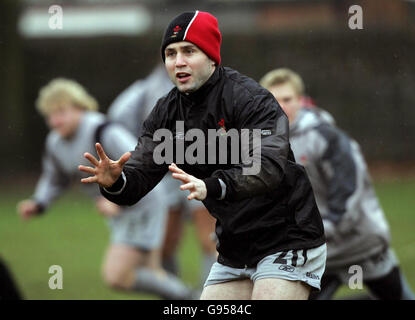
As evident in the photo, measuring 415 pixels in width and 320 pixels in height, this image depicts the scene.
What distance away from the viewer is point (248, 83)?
10.7 ft

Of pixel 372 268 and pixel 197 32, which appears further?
pixel 372 268

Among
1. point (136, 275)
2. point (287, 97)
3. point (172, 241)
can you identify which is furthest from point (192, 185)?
point (172, 241)

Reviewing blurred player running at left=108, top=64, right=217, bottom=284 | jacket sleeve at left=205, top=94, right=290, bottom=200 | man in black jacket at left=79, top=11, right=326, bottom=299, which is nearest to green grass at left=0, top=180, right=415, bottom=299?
blurred player running at left=108, top=64, right=217, bottom=284

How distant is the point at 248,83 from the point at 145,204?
324cm

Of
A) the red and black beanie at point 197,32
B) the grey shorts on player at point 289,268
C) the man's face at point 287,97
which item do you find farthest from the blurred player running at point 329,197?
the red and black beanie at point 197,32

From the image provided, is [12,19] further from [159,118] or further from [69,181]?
[159,118]

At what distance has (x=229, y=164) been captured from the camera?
10.6ft

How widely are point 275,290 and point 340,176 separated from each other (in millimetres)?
1593

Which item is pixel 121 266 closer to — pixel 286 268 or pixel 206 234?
pixel 206 234

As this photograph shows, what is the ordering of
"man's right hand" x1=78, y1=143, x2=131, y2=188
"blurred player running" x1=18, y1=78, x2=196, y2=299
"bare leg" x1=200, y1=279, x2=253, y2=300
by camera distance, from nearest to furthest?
"man's right hand" x1=78, y1=143, x2=131, y2=188 → "bare leg" x1=200, y1=279, x2=253, y2=300 → "blurred player running" x1=18, y1=78, x2=196, y2=299

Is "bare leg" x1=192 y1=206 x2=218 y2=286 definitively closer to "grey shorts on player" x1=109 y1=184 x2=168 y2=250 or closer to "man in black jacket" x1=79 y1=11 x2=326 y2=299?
"grey shorts on player" x1=109 y1=184 x2=168 y2=250

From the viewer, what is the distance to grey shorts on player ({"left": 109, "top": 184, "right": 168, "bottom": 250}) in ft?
20.7

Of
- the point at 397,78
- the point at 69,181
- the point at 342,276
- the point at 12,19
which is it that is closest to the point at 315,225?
the point at 342,276

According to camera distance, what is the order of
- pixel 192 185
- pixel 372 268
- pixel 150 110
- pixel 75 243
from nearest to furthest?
pixel 192 185, pixel 372 268, pixel 150 110, pixel 75 243
